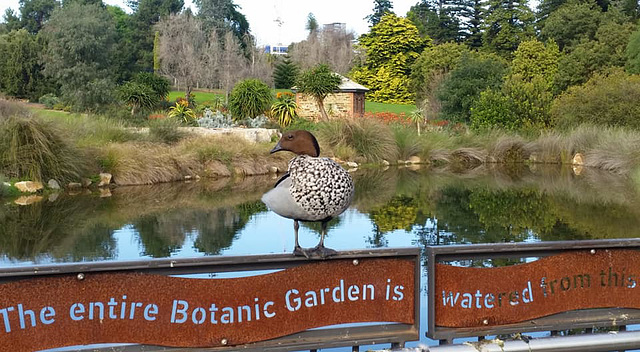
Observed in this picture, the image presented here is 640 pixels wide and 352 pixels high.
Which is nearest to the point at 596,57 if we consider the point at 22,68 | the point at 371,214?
the point at 371,214

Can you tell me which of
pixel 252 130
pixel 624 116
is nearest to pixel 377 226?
pixel 252 130

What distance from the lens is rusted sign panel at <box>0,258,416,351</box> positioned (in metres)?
2.76

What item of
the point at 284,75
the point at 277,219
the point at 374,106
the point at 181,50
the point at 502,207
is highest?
the point at 181,50

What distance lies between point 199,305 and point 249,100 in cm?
2397

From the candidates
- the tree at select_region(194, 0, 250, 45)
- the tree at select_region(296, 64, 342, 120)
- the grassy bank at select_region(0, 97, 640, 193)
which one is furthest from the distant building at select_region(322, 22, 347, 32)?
the grassy bank at select_region(0, 97, 640, 193)

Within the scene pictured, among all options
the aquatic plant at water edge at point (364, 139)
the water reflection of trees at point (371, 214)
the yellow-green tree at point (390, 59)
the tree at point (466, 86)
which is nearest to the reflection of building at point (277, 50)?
the yellow-green tree at point (390, 59)

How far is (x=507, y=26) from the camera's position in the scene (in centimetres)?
4722

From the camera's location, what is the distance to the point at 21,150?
1357 cm

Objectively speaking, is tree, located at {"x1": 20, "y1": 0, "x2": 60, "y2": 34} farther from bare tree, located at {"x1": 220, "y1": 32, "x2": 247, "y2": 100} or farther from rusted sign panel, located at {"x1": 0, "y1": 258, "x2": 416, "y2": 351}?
rusted sign panel, located at {"x1": 0, "y1": 258, "x2": 416, "y2": 351}

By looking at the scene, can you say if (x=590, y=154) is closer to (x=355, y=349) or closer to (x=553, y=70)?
(x=553, y=70)

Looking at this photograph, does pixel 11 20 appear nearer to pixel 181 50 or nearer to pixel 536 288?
pixel 181 50

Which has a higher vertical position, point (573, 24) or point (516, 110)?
point (573, 24)

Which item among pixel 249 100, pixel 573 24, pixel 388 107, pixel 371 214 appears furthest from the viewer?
pixel 388 107

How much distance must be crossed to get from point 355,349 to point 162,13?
58.0 metres
